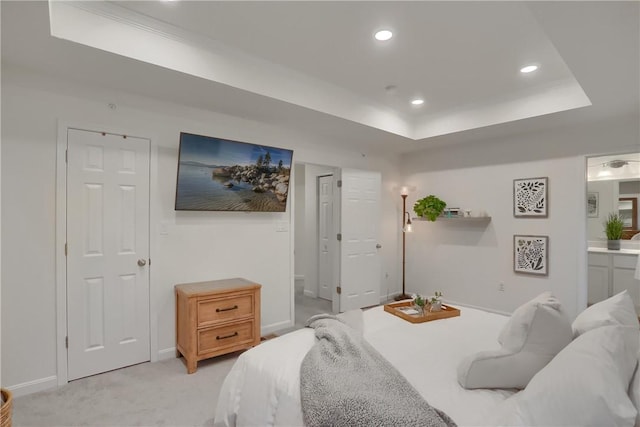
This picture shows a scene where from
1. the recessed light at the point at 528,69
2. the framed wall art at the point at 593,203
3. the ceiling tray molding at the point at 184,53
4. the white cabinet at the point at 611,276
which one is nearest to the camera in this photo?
the ceiling tray molding at the point at 184,53

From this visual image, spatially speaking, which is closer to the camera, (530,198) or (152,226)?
(152,226)

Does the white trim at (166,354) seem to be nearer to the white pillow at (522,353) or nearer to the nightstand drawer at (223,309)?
the nightstand drawer at (223,309)

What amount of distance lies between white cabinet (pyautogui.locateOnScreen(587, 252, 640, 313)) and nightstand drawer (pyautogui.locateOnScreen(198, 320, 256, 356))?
4764 mm

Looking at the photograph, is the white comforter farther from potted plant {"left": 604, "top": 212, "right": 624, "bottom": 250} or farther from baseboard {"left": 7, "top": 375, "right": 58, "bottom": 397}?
potted plant {"left": 604, "top": 212, "right": 624, "bottom": 250}

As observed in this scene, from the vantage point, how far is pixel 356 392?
4.52ft

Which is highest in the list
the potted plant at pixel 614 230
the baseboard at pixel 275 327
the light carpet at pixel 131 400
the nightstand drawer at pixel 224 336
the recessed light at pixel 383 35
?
the recessed light at pixel 383 35

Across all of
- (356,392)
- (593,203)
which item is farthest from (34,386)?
(593,203)

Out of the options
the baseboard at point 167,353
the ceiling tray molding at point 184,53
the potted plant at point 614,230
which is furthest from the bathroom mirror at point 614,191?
the baseboard at point 167,353

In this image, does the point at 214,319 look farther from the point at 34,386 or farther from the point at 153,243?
the point at 34,386

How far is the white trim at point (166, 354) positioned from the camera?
3.09m

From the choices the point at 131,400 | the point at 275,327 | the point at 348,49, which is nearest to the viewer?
the point at 131,400

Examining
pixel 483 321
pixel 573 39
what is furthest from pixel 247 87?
pixel 483 321

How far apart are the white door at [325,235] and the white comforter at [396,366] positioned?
2.83 m

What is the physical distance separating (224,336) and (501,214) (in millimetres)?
3712
